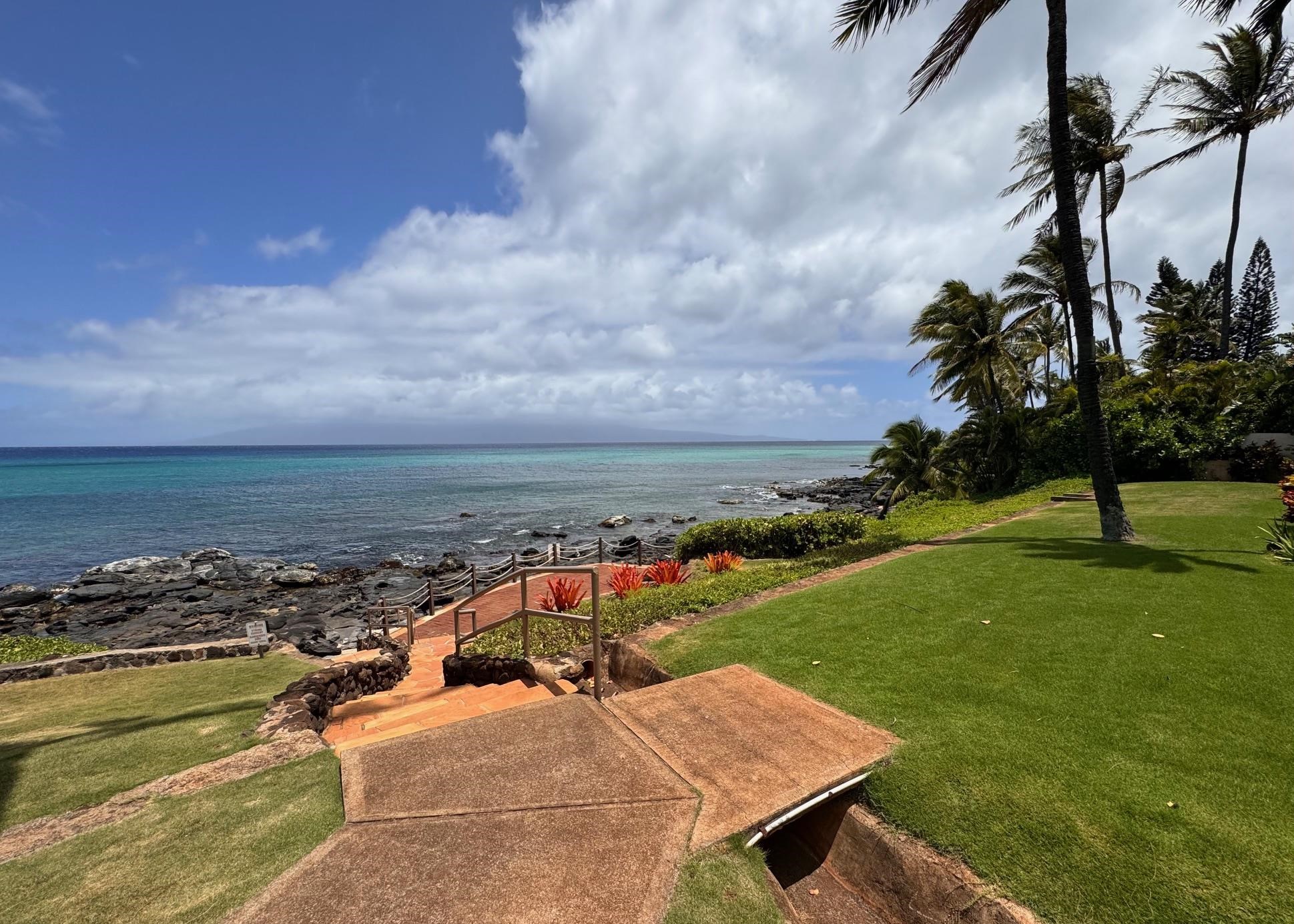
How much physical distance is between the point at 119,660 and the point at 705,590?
314 inches

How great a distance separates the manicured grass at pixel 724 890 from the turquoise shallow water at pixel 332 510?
23.3m

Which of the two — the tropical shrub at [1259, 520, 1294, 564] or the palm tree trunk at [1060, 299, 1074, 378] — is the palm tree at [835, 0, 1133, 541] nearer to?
the tropical shrub at [1259, 520, 1294, 564]

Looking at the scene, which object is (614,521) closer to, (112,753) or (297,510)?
(297,510)

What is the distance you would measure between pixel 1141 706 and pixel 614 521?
Result: 28.3 metres

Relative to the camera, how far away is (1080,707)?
149 inches

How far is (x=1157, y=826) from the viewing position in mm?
2635

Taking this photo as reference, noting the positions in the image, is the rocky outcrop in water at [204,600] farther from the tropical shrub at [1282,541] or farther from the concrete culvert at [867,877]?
the tropical shrub at [1282,541]

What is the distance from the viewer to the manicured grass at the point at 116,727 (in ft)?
11.7

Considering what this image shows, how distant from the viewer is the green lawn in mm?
2447

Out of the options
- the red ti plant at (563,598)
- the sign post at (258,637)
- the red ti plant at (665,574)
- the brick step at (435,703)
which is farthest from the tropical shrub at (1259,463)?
the sign post at (258,637)

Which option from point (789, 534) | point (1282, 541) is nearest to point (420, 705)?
point (789, 534)

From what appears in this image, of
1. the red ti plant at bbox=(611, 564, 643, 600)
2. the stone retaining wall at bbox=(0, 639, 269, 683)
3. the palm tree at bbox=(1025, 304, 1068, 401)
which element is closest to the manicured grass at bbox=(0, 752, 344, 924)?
the stone retaining wall at bbox=(0, 639, 269, 683)

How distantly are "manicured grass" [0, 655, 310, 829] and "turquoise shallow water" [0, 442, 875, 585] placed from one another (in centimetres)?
1821

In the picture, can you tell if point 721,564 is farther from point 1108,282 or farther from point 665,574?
point 1108,282
